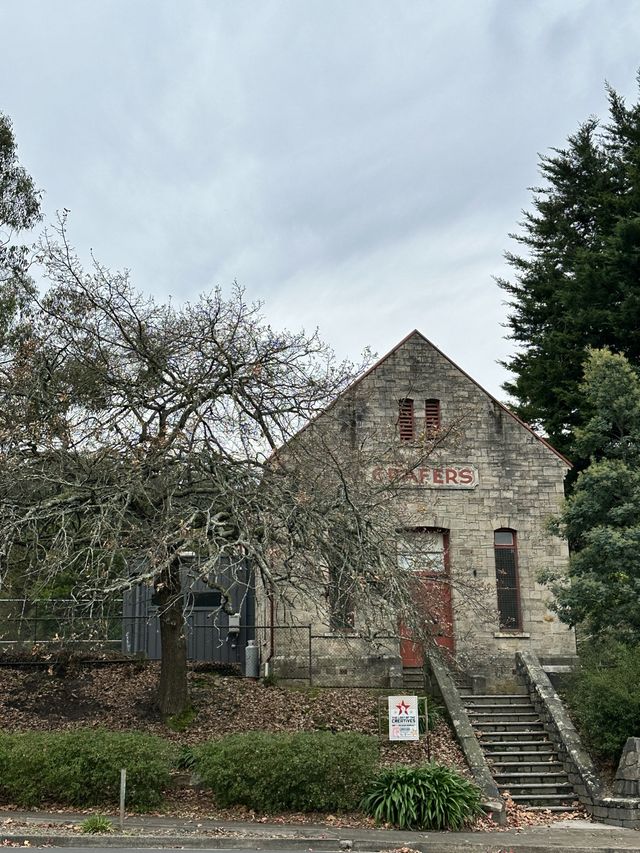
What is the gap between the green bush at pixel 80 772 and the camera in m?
12.8

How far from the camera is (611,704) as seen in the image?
49.5ft

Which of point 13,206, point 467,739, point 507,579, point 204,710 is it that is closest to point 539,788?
point 467,739

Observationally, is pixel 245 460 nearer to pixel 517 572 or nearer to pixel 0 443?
pixel 0 443

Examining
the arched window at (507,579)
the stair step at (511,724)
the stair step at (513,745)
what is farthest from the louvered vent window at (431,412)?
the stair step at (513,745)

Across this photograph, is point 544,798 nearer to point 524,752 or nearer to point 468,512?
point 524,752

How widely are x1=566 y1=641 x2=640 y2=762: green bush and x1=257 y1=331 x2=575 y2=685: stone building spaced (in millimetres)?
2918

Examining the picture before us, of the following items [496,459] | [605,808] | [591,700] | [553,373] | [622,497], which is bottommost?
[605,808]

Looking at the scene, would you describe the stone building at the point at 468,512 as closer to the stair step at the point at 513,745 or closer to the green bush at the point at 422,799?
the stair step at the point at 513,745

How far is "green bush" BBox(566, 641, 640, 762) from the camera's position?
14.9 meters

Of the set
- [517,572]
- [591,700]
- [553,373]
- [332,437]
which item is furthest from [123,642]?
[553,373]

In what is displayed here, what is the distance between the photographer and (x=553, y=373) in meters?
31.9

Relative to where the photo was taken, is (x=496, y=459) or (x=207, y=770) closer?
(x=207, y=770)

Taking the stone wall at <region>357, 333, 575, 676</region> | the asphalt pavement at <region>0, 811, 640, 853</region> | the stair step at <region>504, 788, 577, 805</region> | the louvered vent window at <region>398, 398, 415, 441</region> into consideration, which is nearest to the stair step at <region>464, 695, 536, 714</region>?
the stone wall at <region>357, 333, 575, 676</region>

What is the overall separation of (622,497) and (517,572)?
4.03m
